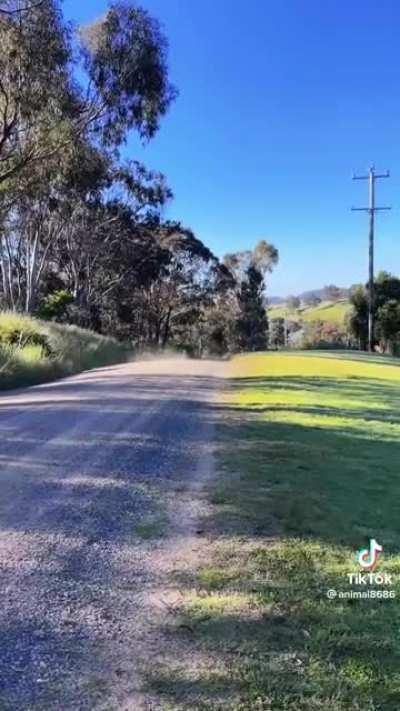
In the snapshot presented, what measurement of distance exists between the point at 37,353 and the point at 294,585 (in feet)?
49.8

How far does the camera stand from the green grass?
15.7 m

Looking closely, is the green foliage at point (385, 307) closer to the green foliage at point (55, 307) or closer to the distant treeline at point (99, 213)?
the distant treeline at point (99, 213)

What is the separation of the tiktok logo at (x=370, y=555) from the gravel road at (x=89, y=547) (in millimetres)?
1126

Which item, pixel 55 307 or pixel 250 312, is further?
pixel 250 312

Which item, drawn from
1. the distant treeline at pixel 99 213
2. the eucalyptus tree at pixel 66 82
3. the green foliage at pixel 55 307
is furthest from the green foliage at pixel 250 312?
the eucalyptus tree at pixel 66 82

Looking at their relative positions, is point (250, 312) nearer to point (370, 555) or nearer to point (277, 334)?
point (277, 334)

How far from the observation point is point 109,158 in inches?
795

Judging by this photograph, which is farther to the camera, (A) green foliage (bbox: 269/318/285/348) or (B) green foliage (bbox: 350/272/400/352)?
(A) green foliage (bbox: 269/318/285/348)

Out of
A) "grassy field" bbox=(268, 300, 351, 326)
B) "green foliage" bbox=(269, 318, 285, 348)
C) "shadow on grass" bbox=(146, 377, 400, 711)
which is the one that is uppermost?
"grassy field" bbox=(268, 300, 351, 326)

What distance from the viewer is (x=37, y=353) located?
58.4 feet

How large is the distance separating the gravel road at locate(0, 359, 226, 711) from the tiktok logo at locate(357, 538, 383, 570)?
1126 millimetres

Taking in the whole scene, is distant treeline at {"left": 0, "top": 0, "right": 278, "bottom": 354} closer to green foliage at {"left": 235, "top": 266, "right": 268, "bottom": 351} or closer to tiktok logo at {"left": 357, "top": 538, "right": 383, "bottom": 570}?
green foliage at {"left": 235, "top": 266, "right": 268, "bottom": 351}

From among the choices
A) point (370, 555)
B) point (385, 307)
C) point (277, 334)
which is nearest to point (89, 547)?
point (370, 555)

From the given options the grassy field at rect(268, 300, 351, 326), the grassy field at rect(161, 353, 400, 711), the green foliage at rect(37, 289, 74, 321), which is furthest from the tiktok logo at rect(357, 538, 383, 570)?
the grassy field at rect(268, 300, 351, 326)
